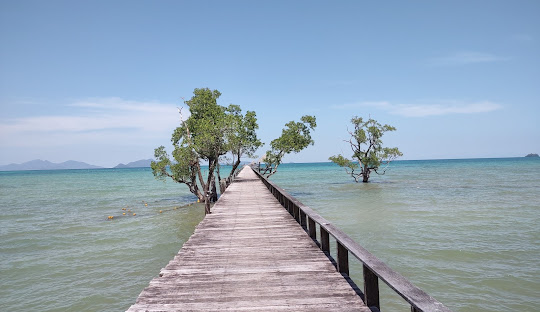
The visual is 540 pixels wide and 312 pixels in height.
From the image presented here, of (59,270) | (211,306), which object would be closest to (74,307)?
(59,270)

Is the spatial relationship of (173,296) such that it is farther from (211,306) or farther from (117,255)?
A: (117,255)

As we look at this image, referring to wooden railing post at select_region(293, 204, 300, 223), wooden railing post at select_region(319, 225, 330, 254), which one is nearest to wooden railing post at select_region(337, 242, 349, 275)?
wooden railing post at select_region(319, 225, 330, 254)

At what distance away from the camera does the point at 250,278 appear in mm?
5500

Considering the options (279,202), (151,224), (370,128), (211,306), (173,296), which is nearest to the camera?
(211,306)

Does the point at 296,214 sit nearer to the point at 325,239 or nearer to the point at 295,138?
the point at 325,239

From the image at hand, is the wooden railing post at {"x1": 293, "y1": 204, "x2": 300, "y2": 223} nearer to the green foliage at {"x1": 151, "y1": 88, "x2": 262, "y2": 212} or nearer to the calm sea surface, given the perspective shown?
the calm sea surface

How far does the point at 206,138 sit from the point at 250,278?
689 inches

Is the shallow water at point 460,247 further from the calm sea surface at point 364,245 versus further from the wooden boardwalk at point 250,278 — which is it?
the wooden boardwalk at point 250,278

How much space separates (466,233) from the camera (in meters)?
13.7

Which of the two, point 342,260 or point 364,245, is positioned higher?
point 342,260

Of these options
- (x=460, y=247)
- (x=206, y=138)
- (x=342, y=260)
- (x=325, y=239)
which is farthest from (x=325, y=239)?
(x=206, y=138)

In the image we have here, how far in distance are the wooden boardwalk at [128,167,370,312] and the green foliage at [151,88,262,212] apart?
46.3ft

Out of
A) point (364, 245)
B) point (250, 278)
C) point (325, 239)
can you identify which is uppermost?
point (325, 239)

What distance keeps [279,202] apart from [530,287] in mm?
8933
